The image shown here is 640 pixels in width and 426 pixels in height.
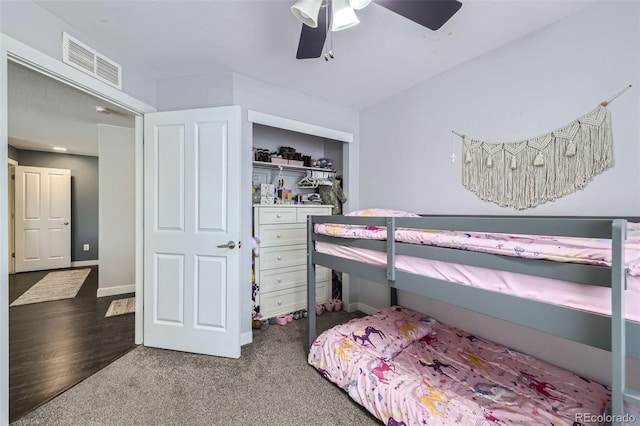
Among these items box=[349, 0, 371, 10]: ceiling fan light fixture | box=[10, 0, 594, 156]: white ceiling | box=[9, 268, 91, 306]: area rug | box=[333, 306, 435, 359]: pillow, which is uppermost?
box=[10, 0, 594, 156]: white ceiling

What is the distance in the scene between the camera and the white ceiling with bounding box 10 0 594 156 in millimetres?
1614

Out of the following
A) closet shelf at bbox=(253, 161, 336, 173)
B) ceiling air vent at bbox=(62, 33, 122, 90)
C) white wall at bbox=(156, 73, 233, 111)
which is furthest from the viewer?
closet shelf at bbox=(253, 161, 336, 173)

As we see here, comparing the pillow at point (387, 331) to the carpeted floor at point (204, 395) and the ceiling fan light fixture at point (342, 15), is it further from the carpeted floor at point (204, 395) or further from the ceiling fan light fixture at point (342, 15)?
the ceiling fan light fixture at point (342, 15)

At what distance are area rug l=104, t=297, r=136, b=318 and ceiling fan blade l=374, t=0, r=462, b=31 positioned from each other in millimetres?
3865

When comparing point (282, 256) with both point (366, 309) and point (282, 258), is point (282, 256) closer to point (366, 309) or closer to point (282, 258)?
point (282, 258)

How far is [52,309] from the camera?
3176mm

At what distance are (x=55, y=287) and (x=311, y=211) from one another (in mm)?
4187

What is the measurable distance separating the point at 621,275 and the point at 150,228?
2.86 metres

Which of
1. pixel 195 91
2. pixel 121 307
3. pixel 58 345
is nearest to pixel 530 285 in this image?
pixel 195 91

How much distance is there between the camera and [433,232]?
4.48 ft

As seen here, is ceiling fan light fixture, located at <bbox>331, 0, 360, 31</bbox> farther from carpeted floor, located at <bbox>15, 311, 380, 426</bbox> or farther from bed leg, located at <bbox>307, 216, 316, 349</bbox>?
carpeted floor, located at <bbox>15, 311, 380, 426</bbox>

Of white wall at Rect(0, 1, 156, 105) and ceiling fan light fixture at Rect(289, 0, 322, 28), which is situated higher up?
white wall at Rect(0, 1, 156, 105)

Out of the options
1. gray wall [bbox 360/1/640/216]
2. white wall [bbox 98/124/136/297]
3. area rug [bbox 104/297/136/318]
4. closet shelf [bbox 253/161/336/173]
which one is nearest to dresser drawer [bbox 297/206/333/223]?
closet shelf [bbox 253/161/336/173]

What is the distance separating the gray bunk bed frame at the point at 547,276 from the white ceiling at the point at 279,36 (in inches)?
53.0
